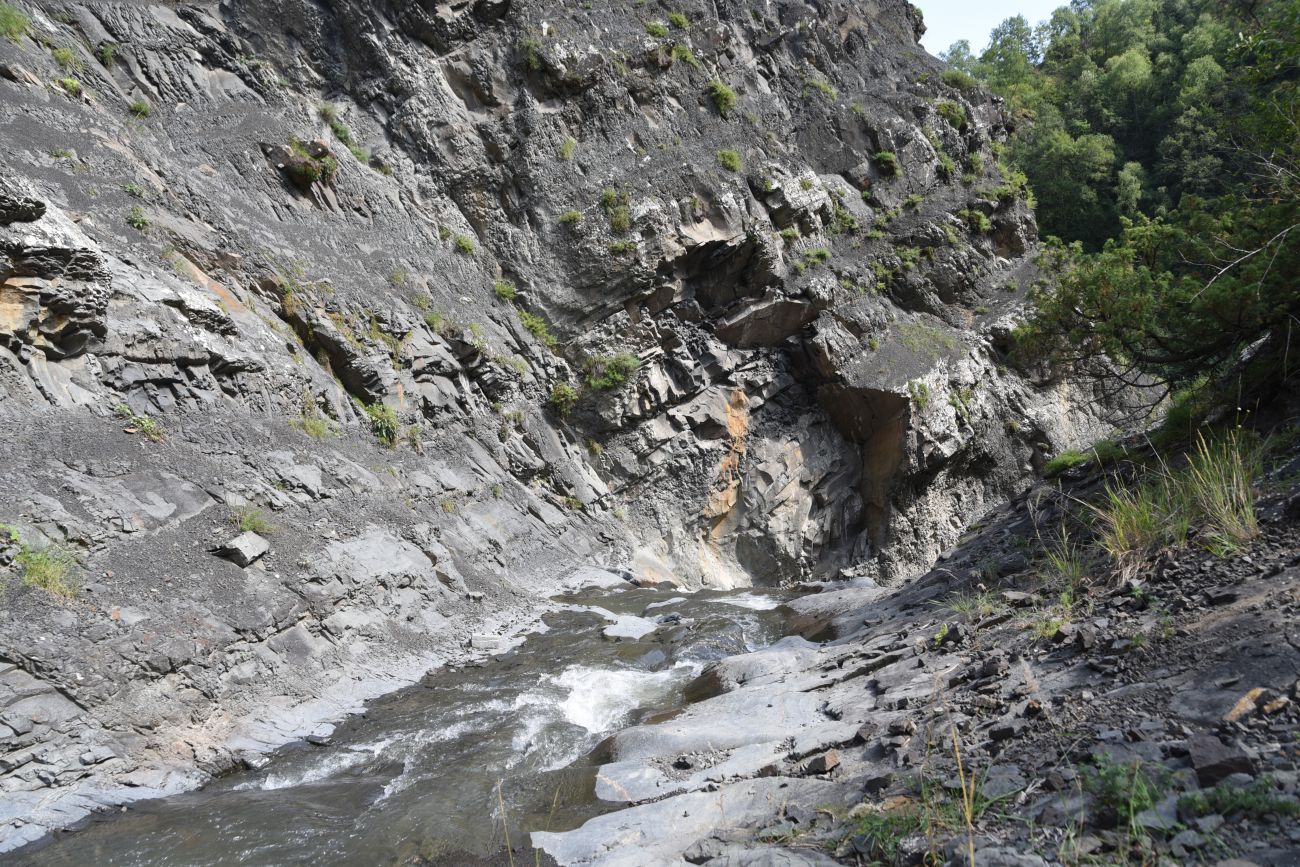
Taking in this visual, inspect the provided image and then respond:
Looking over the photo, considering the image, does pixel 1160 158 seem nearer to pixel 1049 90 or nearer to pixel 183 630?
pixel 1049 90

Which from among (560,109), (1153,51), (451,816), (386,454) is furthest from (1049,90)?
(451,816)

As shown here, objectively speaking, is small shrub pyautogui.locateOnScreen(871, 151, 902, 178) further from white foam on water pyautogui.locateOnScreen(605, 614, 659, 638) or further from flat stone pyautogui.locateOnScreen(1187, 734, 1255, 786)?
flat stone pyautogui.locateOnScreen(1187, 734, 1255, 786)

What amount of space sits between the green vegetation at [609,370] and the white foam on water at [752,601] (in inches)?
275

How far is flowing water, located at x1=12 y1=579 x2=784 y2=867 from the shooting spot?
199 inches

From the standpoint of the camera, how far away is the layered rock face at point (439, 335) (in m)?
7.59

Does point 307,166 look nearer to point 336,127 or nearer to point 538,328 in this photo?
point 336,127

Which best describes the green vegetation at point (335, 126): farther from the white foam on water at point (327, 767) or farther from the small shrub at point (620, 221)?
the white foam on water at point (327, 767)

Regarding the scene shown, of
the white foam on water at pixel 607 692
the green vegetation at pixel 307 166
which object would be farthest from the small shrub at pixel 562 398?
the white foam on water at pixel 607 692

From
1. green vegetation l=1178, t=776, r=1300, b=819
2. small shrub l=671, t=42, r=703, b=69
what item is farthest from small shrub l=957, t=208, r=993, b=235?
green vegetation l=1178, t=776, r=1300, b=819

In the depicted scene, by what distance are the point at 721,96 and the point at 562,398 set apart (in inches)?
476

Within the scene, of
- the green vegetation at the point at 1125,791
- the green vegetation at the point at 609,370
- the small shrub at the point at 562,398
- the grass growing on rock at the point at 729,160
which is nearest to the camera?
the green vegetation at the point at 1125,791

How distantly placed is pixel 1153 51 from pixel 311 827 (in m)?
52.6

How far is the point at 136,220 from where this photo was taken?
11.6 meters

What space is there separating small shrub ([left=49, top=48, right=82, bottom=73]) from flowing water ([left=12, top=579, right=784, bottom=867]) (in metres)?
14.4
